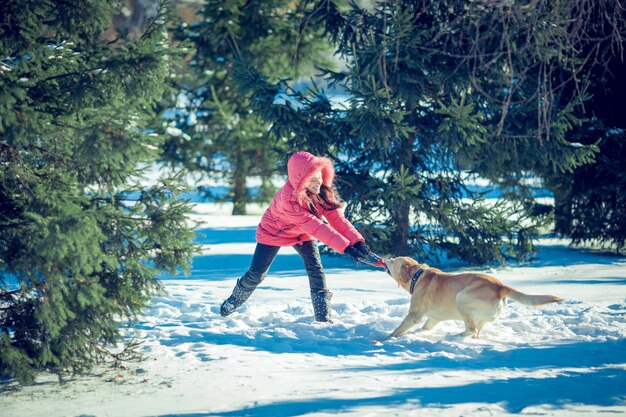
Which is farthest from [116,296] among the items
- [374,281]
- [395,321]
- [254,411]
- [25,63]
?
[374,281]

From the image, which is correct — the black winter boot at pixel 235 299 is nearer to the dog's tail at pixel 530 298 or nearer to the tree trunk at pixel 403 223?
the dog's tail at pixel 530 298

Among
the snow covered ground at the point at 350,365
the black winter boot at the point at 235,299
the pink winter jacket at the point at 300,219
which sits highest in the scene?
the pink winter jacket at the point at 300,219

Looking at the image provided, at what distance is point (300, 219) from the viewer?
19.4ft

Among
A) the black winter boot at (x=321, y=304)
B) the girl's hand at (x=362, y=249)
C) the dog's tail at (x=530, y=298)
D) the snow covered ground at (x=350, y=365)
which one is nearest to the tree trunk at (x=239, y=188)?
the snow covered ground at (x=350, y=365)

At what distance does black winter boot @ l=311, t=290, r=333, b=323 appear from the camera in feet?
20.2

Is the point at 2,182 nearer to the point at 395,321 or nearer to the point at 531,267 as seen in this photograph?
the point at 395,321

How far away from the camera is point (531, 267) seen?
30.9ft

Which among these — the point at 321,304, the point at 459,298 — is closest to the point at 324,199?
the point at 321,304

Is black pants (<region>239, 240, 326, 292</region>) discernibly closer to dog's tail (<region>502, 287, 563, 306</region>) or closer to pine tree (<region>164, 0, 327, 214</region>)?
dog's tail (<region>502, 287, 563, 306</region>)

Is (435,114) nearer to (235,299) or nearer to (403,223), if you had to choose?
(403,223)

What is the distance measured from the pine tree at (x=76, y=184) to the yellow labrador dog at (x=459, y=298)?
7.12 feet

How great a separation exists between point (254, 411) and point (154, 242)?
1.54 m

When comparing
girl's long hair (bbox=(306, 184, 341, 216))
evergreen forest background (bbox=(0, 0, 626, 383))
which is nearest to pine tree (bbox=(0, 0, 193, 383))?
evergreen forest background (bbox=(0, 0, 626, 383))

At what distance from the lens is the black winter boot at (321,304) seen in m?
6.16
